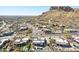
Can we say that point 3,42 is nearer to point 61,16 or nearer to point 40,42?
point 40,42

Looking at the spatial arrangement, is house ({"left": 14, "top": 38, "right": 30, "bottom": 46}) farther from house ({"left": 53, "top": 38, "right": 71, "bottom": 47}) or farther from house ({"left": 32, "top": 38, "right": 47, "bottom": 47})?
house ({"left": 53, "top": 38, "right": 71, "bottom": 47})

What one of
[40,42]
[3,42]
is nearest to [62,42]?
[40,42]

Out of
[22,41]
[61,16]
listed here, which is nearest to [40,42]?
[22,41]

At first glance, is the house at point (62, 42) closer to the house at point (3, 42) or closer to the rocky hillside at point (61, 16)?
the rocky hillside at point (61, 16)

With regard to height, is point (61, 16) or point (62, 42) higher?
point (61, 16)

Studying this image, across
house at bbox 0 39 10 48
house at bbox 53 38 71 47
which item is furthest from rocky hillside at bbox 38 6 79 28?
house at bbox 0 39 10 48

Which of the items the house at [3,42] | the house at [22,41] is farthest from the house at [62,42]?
the house at [3,42]
